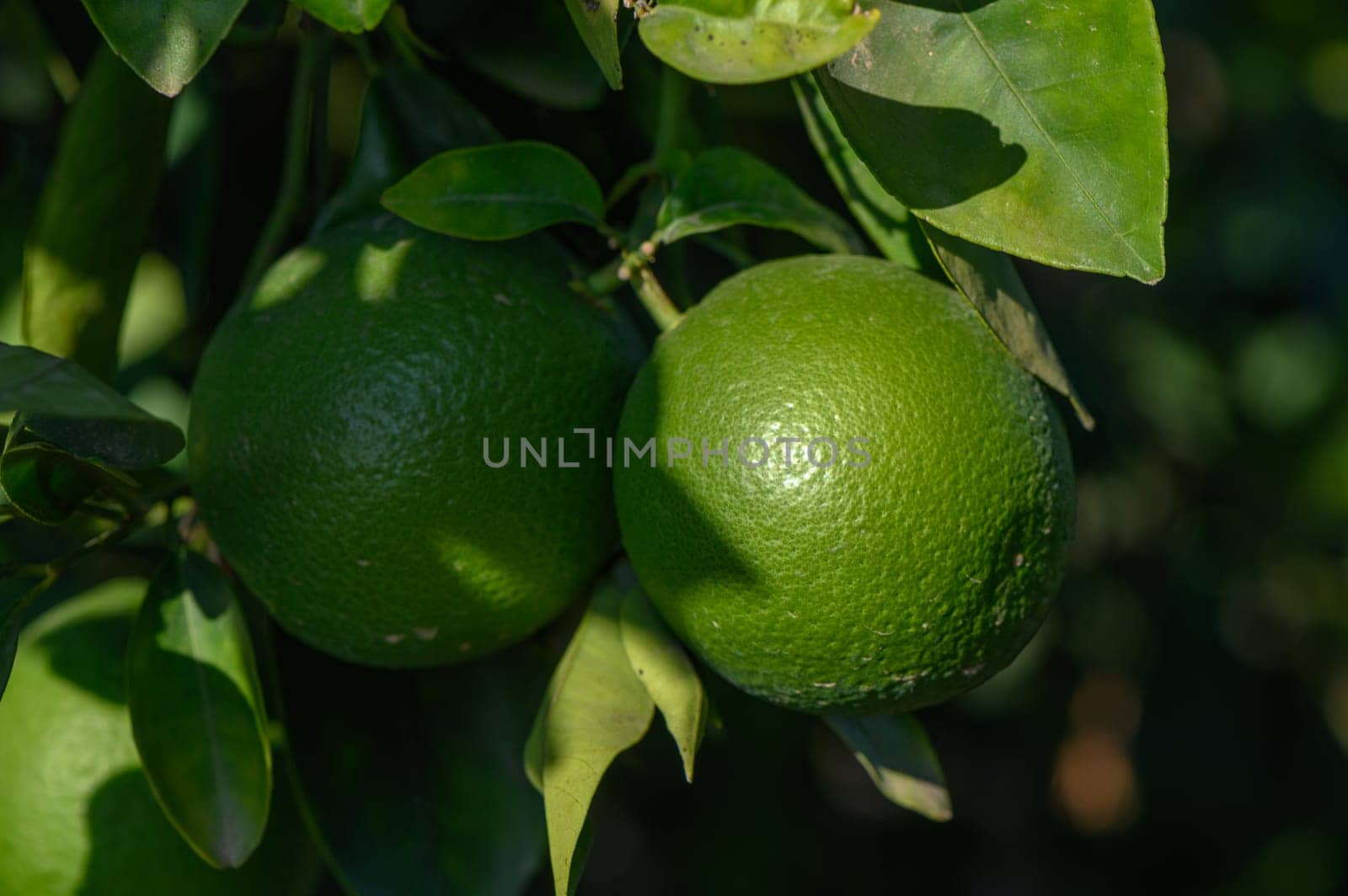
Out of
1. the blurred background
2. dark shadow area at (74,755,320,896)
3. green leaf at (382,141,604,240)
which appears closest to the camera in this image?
green leaf at (382,141,604,240)

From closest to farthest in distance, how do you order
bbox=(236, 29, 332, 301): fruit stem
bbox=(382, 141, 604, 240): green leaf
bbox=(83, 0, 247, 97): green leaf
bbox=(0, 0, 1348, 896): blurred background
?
bbox=(83, 0, 247, 97): green leaf < bbox=(382, 141, 604, 240): green leaf < bbox=(236, 29, 332, 301): fruit stem < bbox=(0, 0, 1348, 896): blurred background

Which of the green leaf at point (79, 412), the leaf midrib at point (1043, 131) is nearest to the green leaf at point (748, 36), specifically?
A: the leaf midrib at point (1043, 131)

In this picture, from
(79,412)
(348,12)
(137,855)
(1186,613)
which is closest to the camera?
(79,412)

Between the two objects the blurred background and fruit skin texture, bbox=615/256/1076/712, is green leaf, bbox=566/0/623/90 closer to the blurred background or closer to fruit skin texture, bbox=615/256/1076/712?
fruit skin texture, bbox=615/256/1076/712

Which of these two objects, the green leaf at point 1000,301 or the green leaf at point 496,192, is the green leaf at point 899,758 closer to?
the green leaf at point 1000,301

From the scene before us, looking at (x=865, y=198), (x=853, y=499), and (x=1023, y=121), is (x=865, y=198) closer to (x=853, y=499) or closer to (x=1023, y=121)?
Answer: (x=1023, y=121)

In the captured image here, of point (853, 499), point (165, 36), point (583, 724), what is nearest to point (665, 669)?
point (583, 724)

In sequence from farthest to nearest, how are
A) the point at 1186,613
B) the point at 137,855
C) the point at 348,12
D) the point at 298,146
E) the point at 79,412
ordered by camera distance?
the point at 1186,613, the point at 298,146, the point at 137,855, the point at 348,12, the point at 79,412

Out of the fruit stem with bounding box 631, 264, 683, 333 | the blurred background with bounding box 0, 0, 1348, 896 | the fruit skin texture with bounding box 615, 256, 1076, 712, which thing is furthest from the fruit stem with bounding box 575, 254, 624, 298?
the blurred background with bounding box 0, 0, 1348, 896
